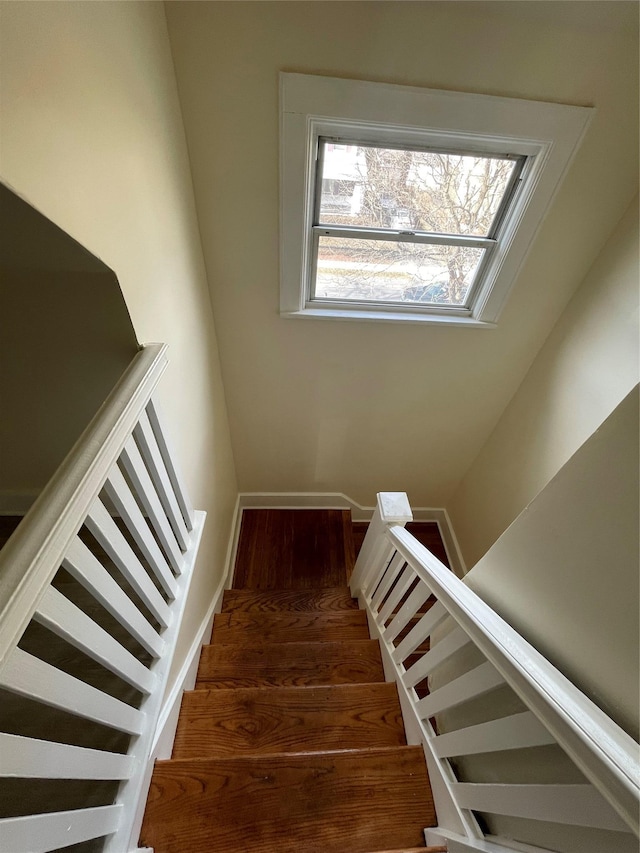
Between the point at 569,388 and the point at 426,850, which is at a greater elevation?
the point at 569,388

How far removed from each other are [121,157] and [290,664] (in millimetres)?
1909

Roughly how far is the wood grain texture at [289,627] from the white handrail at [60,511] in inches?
59.3

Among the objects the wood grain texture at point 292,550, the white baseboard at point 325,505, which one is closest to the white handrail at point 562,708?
the wood grain texture at point 292,550

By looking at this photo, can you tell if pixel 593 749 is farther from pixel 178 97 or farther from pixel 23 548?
pixel 178 97

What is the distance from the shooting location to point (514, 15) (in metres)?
0.99

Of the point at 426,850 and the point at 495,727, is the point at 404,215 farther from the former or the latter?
the point at 426,850

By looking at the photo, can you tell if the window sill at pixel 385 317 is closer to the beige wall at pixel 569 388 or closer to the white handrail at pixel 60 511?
the beige wall at pixel 569 388

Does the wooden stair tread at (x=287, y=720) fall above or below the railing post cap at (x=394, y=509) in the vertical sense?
below

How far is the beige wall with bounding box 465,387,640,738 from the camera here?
574 millimetres

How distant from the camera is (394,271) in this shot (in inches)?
65.5

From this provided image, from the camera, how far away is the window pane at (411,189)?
1324 mm

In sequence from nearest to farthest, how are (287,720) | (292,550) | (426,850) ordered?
(426,850), (287,720), (292,550)

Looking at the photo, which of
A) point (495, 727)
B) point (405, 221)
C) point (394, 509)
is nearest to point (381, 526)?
point (394, 509)

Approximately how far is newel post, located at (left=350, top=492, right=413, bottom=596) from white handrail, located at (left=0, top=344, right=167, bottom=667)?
0.99 m
